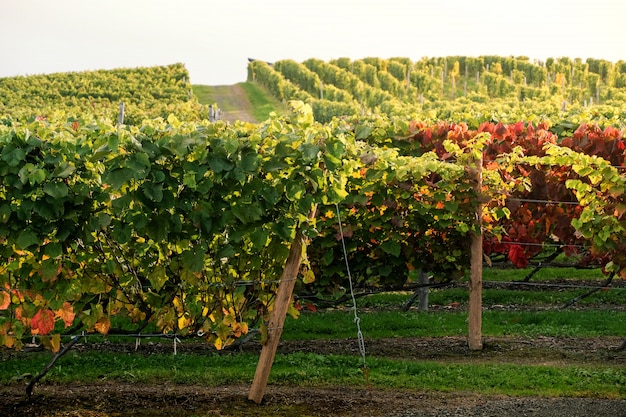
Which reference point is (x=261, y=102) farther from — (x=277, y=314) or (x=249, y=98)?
(x=277, y=314)

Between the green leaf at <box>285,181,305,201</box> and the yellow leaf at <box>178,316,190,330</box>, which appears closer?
the green leaf at <box>285,181,305,201</box>

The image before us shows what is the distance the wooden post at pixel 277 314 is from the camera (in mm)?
6074

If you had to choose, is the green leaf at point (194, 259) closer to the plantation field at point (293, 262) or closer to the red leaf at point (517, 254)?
the plantation field at point (293, 262)

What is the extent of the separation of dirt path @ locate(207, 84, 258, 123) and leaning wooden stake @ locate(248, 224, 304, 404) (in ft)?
127

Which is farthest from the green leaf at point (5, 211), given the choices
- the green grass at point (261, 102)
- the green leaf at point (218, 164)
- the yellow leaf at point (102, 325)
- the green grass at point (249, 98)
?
Answer: the green grass at point (249, 98)

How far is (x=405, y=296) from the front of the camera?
12.6 metres

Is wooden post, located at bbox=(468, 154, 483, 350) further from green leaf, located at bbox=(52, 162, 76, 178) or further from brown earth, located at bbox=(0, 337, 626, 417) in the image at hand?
green leaf, located at bbox=(52, 162, 76, 178)

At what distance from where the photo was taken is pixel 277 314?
6.12m

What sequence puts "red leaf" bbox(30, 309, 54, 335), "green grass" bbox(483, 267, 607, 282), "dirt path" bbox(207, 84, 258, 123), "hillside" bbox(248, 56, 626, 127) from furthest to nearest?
1. "dirt path" bbox(207, 84, 258, 123)
2. "hillside" bbox(248, 56, 626, 127)
3. "green grass" bbox(483, 267, 607, 282)
4. "red leaf" bbox(30, 309, 54, 335)

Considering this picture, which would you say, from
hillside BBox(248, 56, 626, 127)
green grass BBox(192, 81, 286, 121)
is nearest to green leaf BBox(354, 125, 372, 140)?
hillside BBox(248, 56, 626, 127)

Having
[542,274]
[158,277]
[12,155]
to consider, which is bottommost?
[542,274]

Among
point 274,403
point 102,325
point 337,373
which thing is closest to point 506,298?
point 337,373

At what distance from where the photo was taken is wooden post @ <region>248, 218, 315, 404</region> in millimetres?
6074

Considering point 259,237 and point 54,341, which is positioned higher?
point 259,237
